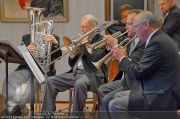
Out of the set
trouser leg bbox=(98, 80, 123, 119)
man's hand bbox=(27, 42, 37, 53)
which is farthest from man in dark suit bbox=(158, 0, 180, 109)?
man's hand bbox=(27, 42, 37, 53)

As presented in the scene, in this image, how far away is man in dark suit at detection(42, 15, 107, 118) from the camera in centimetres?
401

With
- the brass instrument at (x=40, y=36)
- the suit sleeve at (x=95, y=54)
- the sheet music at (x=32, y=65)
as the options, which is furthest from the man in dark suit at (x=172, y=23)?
the sheet music at (x=32, y=65)

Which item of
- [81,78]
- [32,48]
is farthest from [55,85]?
[32,48]

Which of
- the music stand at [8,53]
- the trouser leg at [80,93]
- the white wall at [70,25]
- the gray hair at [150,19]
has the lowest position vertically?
Result: the trouser leg at [80,93]

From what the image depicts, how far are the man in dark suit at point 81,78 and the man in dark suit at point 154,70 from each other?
37.2 inches

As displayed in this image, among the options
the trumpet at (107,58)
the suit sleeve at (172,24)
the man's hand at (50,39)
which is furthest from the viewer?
the man's hand at (50,39)

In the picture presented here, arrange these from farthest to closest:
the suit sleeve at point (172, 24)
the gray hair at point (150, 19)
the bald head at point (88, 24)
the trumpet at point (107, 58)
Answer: the bald head at point (88, 24) < the suit sleeve at point (172, 24) < the trumpet at point (107, 58) < the gray hair at point (150, 19)

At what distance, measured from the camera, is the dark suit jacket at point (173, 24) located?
161 inches

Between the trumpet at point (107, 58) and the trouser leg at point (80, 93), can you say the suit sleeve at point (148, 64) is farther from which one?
the trouser leg at point (80, 93)

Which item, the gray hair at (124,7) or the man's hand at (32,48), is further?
the gray hair at (124,7)

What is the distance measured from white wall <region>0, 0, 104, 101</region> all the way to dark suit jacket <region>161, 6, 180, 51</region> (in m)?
1.50

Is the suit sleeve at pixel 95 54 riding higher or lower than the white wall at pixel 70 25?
lower

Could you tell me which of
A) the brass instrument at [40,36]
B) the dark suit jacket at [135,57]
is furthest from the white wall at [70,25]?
the dark suit jacket at [135,57]

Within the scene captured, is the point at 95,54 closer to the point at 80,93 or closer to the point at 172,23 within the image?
the point at 80,93
